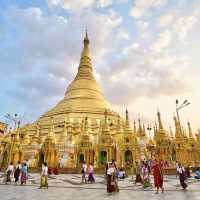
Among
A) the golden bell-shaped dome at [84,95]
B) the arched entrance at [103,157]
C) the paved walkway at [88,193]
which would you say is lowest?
A: the paved walkway at [88,193]

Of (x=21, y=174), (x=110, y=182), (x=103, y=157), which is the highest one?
(x=103, y=157)

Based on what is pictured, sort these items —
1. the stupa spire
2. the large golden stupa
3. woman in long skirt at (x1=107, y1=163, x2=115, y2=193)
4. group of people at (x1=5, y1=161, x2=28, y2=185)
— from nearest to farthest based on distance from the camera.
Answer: woman in long skirt at (x1=107, y1=163, x2=115, y2=193), group of people at (x1=5, y1=161, x2=28, y2=185), the large golden stupa, the stupa spire

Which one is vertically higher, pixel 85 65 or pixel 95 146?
pixel 85 65

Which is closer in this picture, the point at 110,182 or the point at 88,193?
the point at 88,193

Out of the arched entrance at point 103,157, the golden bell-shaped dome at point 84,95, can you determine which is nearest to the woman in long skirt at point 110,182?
the arched entrance at point 103,157

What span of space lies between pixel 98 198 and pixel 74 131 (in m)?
38.3

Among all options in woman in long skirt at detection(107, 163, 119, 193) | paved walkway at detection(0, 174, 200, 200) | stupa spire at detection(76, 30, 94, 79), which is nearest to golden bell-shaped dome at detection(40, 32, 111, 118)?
stupa spire at detection(76, 30, 94, 79)

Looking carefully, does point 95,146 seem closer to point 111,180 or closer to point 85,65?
point 111,180

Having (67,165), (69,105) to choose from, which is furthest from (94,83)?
(67,165)

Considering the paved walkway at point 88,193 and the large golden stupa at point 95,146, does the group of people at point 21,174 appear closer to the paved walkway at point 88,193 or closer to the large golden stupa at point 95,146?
the paved walkway at point 88,193

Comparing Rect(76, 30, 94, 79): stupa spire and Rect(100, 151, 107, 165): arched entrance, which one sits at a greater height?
Rect(76, 30, 94, 79): stupa spire

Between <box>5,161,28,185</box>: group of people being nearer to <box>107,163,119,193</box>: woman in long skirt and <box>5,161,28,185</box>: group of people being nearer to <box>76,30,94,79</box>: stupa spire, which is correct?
<box>107,163,119,193</box>: woman in long skirt

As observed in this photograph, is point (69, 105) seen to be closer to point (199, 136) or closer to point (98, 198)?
point (199, 136)

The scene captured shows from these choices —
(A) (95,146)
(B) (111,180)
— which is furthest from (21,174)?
(A) (95,146)
